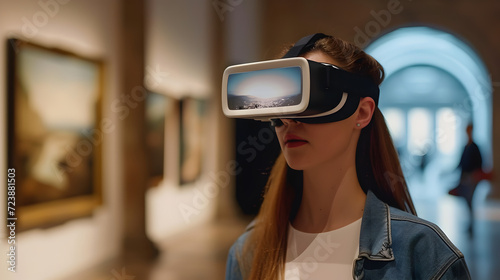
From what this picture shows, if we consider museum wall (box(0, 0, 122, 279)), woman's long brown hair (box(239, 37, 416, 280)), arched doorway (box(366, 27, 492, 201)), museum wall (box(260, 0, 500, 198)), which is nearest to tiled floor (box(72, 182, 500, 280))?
museum wall (box(0, 0, 122, 279))

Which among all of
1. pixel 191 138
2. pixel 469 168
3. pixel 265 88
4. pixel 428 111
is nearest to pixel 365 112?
pixel 265 88

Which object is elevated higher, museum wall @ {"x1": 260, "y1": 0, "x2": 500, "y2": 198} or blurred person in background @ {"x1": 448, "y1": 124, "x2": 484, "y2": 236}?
museum wall @ {"x1": 260, "y1": 0, "x2": 500, "y2": 198}

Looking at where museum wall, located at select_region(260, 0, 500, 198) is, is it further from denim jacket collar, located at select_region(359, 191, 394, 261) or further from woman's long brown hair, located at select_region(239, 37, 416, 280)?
denim jacket collar, located at select_region(359, 191, 394, 261)

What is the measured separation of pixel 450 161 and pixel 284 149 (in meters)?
11.7

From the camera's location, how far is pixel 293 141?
128 cm

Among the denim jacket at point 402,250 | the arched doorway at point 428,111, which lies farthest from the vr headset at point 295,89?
the arched doorway at point 428,111

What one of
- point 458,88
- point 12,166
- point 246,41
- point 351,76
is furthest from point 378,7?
point 458,88

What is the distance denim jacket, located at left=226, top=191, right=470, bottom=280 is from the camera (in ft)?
3.77

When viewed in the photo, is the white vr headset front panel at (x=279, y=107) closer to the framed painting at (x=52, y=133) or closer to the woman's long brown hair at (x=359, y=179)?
the woman's long brown hair at (x=359, y=179)

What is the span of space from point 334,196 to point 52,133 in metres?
2.82

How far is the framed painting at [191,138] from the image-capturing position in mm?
4875

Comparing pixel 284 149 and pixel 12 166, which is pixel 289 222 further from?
pixel 12 166

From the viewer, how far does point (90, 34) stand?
394cm

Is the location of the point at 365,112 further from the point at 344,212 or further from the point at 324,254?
the point at 324,254
